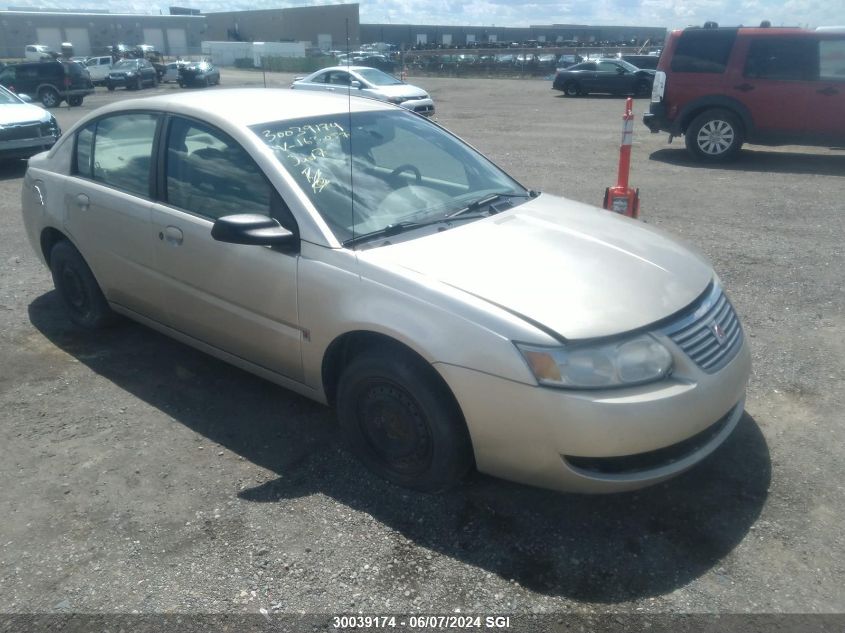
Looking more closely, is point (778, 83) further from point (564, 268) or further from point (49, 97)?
point (49, 97)

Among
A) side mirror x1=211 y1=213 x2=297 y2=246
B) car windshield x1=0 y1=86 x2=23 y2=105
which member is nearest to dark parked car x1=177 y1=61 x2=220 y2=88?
car windshield x1=0 y1=86 x2=23 y2=105

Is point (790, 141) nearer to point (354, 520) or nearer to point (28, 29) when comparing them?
point (354, 520)

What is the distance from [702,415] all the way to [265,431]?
2162 mm

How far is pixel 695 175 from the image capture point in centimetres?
1049

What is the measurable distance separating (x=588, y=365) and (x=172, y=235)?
2.39 metres

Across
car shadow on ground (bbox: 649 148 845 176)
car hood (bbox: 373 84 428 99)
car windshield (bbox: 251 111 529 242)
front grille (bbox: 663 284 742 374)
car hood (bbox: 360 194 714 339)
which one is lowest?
car shadow on ground (bbox: 649 148 845 176)

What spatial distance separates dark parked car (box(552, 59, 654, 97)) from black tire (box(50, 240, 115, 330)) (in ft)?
78.1

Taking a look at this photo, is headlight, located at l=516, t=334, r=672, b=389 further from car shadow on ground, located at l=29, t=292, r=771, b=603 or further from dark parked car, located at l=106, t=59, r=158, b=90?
dark parked car, located at l=106, t=59, r=158, b=90

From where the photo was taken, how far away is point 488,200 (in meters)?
3.90

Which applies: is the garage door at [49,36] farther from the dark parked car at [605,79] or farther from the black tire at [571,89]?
the dark parked car at [605,79]

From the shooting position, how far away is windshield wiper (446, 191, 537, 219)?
3.67 m

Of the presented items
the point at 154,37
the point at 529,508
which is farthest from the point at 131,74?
the point at 154,37

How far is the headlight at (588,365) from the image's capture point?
2678mm

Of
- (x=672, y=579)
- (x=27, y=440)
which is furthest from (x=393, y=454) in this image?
(x=27, y=440)
